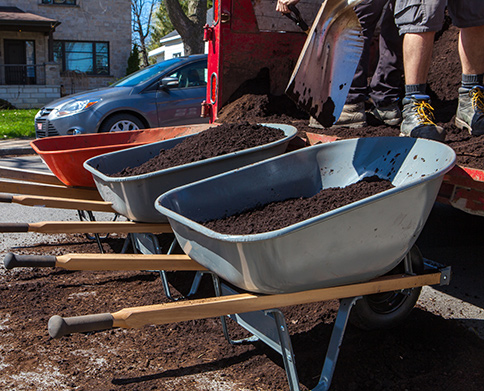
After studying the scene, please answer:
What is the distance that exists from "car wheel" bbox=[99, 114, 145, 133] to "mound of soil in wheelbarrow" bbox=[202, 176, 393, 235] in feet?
21.2

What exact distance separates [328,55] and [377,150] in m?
0.70

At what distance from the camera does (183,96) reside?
8.98 metres

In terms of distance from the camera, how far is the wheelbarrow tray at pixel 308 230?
201cm

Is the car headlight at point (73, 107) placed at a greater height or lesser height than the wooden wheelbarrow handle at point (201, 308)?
greater

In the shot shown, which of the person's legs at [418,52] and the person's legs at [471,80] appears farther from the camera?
the person's legs at [471,80]

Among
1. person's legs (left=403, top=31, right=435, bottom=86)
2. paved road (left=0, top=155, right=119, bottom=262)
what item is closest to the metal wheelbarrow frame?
person's legs (left=403, top=31, right=435, bottom=86)

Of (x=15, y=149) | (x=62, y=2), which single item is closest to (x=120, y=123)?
(x=15, y=149)

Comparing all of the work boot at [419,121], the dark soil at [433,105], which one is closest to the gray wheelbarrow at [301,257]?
the work boot at [419,121]

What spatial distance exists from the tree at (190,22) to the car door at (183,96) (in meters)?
6.19

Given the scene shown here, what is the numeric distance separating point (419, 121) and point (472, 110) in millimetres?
475

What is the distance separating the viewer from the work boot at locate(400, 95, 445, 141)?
3.09 m

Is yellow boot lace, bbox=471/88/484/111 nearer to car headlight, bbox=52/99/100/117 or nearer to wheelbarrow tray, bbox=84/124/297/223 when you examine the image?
wheelbarrow tray, bbox=84/124/297/223

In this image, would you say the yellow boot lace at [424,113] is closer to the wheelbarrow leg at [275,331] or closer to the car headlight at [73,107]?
the wheelbarrow leg at [275,331]

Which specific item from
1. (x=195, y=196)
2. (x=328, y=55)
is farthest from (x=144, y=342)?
(x=328, y=55)
